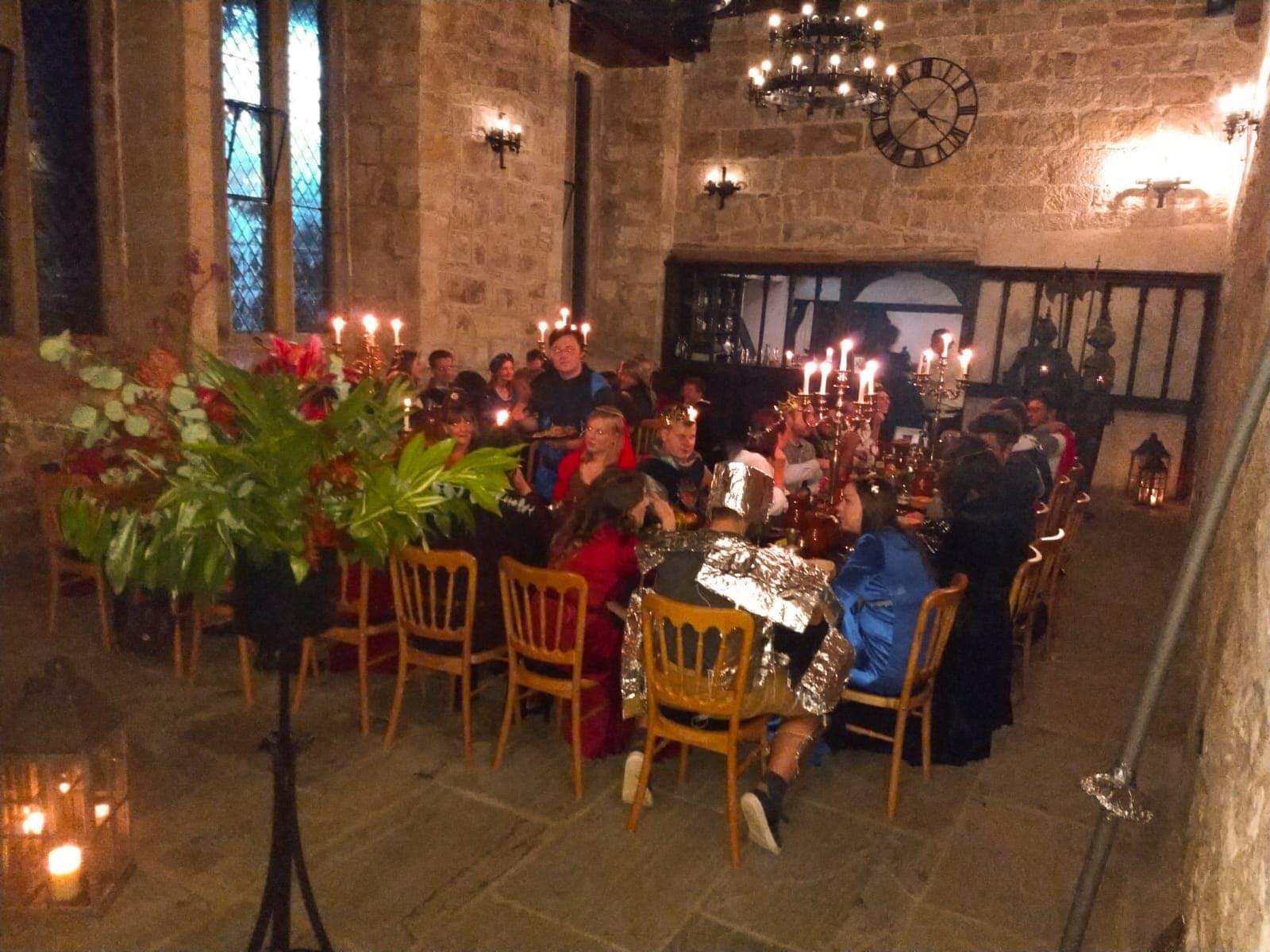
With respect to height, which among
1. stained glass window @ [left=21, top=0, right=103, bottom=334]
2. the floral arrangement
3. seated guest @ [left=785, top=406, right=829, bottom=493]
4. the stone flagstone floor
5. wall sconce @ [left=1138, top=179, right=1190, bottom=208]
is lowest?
the stone flagstone floor

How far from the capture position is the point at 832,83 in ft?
21.6

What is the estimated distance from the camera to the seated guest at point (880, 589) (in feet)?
10.2

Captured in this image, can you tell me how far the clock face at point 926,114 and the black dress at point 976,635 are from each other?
661cm

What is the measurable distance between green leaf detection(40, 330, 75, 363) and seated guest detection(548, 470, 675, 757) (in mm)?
1779

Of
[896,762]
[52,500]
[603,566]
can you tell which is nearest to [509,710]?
[603,566]

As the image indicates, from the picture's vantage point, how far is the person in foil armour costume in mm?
2785

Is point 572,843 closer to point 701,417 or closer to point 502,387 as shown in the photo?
point 502,387

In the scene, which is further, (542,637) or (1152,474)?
(1152,474)

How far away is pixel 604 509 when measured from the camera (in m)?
3.25

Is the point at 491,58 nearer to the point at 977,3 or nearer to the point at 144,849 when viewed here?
the point at 977,3

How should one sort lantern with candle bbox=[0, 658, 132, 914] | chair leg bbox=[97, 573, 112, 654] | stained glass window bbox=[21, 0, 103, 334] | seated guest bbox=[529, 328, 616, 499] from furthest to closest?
stained glass window bbox=[21, 0, 103, 334] < seated guest bbox=[529, 328, 616, 499] < chair leg bbox=[97, 573, 112, 654] < lantern with candle bbox=[0, 658, 132, 914]

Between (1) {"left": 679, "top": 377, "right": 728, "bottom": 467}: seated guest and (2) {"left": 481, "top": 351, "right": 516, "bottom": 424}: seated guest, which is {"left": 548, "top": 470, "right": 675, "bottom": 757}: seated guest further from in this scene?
(1) {"left": 679, "top": 377, "right": 728, "bottom": 467}: seated guest

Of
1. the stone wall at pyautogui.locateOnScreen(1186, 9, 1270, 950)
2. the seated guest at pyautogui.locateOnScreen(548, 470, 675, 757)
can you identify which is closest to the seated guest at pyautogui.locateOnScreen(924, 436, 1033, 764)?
the stone wall at pyautogui.locateOnScreen(1186, 9, 1270, 950)

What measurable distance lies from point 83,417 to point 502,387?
14.9ft
